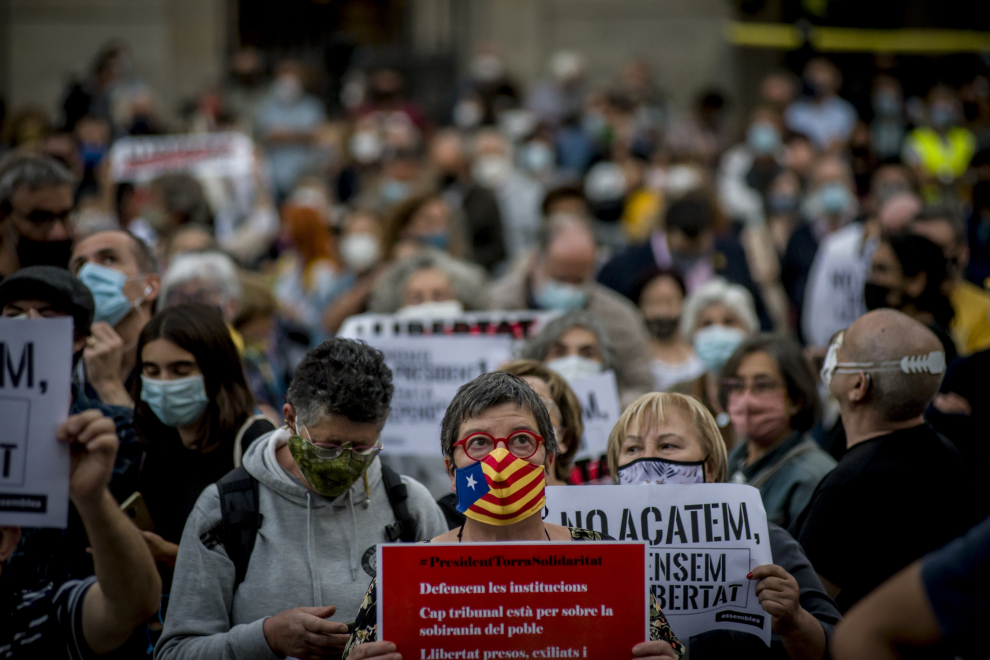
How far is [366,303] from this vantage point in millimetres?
8180

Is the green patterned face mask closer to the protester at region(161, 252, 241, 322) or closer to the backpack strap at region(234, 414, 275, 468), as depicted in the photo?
the backpack strap at region(234, 414, 275, 468)

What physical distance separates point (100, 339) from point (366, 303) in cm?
337

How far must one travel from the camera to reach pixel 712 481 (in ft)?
13.3

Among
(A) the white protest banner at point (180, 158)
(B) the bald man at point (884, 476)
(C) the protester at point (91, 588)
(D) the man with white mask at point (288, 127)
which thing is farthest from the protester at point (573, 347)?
(D) the man with white mask at point (288, 127)

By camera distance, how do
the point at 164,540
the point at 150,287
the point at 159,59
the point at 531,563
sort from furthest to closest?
the point at 159,59
the point at 150,287
the point at 164,540
the point at 531,563

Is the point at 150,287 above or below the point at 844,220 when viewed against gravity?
below

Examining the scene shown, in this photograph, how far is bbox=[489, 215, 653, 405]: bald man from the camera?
673 cm

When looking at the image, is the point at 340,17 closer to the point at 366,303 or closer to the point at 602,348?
the point at 366,303

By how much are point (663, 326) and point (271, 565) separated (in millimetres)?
4226

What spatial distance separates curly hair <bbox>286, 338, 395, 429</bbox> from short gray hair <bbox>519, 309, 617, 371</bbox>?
204 cm

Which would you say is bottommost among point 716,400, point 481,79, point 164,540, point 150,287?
point 164,540

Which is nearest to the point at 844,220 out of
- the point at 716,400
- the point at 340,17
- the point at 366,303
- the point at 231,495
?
the point at 366,303

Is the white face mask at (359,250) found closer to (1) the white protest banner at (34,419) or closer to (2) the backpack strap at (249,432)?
(2) the backpack strap at (249,432)

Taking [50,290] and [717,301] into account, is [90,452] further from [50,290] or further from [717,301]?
[717,301]
